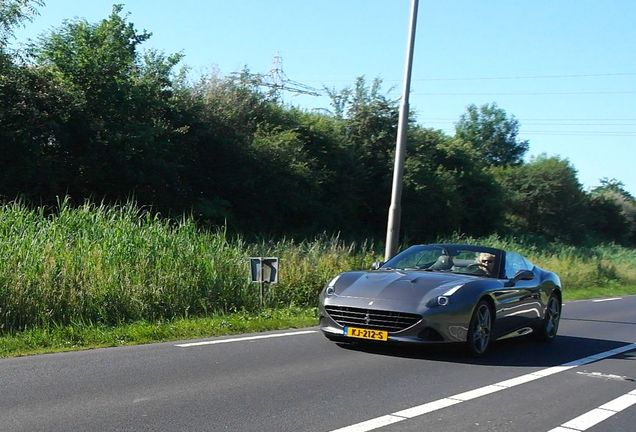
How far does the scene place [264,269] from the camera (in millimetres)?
12648

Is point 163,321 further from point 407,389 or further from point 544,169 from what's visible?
point 544,169

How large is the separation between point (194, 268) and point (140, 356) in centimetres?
449

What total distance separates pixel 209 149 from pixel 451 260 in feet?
68.4

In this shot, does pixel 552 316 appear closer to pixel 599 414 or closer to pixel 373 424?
pixel 599 414

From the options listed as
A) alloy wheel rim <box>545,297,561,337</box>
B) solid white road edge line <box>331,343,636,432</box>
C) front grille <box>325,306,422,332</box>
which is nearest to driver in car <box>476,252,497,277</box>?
solid white road edge line <box>331,343,636,432</box>

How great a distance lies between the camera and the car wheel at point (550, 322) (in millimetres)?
11325

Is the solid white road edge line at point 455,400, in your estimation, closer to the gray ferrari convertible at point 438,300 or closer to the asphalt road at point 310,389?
the asphalt road at point 310,389

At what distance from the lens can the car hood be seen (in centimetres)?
884

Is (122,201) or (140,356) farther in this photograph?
(122,201)

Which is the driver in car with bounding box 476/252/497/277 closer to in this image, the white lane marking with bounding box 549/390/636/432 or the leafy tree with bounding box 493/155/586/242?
the white lane marking with bounding box 549/390/636/432

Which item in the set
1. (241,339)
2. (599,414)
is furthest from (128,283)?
(599,414)

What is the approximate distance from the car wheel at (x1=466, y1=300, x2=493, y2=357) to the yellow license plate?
113cm

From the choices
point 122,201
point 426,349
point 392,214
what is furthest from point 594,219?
point 426,349

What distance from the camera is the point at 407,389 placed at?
7293 millimetres
